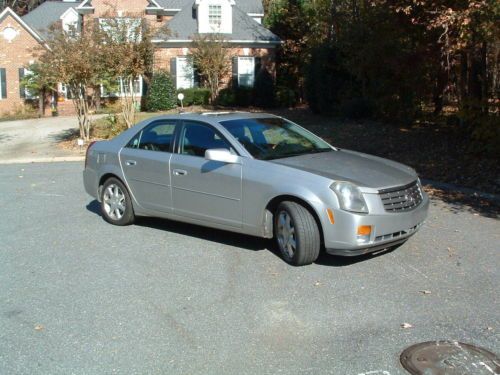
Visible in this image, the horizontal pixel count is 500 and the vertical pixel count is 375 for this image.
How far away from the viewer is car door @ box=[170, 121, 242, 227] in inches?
265

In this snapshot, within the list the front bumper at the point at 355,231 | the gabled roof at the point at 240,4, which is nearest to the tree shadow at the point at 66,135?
the gabled roof at the point at 240,4

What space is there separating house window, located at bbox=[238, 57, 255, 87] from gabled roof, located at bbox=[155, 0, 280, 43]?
103cm

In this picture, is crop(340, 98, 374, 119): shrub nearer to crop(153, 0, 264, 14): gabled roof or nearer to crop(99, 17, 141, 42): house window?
crop(99, 17, 141, 42): house window

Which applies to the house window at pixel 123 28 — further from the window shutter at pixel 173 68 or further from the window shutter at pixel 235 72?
the window shutter at pixel 235 72

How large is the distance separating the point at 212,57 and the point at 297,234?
82.2ft

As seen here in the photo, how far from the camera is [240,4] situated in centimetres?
3659

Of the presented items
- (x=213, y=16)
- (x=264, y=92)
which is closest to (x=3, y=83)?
(x=213, y=16)

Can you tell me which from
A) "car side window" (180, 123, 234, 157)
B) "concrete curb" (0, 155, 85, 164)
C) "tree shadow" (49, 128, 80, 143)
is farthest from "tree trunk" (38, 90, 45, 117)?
"car side window" (180, 123, 234, 157)

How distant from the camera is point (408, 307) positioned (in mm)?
5184

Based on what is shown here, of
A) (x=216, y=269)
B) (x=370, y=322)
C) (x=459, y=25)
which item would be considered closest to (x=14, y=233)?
(x=216, y=269)

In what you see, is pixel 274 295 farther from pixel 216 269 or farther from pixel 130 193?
pixel 130 193

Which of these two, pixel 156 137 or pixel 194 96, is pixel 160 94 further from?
pixel 156 137

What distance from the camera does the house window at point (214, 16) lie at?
105ft

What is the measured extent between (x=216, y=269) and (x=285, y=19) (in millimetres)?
29366
